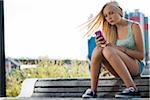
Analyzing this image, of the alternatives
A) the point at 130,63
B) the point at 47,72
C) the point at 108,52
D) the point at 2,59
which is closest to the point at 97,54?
the point at 108,52

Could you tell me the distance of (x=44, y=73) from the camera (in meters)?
2.14

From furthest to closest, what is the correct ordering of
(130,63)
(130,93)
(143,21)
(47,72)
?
1. (47,72)
2. (143,21)
3. (130,63)
4. (130,93)

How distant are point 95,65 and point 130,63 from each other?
19 cm

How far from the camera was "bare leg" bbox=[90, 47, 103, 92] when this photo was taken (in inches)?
69.5

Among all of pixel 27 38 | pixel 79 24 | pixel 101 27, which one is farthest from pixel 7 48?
pixel 101 27

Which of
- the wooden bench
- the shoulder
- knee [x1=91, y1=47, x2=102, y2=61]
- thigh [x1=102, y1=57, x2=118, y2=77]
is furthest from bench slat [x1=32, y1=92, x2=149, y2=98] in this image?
the shoulder

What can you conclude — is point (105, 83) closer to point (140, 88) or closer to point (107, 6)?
point (140, 88)

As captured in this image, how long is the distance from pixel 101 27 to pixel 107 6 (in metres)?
0.13

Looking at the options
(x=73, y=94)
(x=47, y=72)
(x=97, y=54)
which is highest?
(x=97, y=54)

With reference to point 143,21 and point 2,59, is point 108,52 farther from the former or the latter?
point 2,59

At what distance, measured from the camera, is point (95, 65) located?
179 centimetres

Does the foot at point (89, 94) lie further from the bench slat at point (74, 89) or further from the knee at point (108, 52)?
the knee at point (108, 52)

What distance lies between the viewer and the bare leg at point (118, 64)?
1728mm

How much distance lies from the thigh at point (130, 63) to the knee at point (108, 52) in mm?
43
